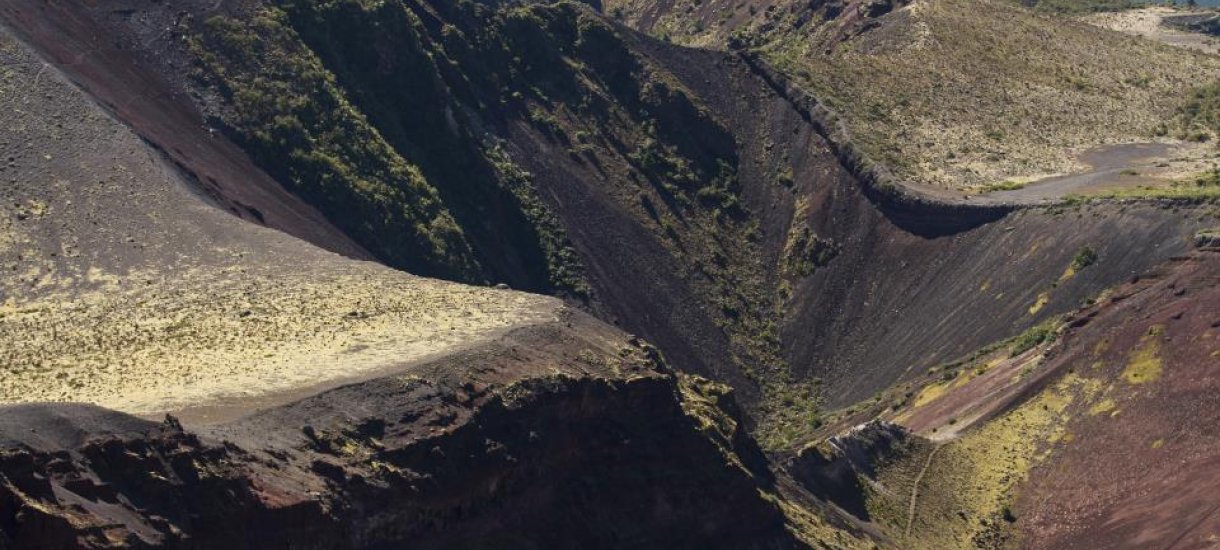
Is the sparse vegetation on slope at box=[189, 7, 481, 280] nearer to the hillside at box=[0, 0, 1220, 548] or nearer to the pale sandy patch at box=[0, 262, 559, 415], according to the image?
the hillside at box=[0, 0, 1220, 548]

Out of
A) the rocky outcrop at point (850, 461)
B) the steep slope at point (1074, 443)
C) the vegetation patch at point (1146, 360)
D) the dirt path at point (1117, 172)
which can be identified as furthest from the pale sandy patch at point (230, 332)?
the dirt path at point (1117, 172)

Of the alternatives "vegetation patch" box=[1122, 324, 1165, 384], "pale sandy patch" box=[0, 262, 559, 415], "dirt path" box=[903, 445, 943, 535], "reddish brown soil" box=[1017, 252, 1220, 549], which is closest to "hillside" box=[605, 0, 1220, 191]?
"reddish brown soil" box=[1017, 252, 1220, 549]

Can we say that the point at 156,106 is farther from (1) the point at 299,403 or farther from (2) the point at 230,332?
(1) the point at 299,403

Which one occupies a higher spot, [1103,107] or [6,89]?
[6,89]

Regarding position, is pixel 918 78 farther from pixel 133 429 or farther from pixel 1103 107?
pixel 133 429

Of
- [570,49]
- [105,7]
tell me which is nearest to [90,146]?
[105,7]

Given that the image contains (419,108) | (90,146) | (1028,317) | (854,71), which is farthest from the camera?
(854,71)

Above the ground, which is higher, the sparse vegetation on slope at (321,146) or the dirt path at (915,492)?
the sparse vegetation on slope at (321,146)

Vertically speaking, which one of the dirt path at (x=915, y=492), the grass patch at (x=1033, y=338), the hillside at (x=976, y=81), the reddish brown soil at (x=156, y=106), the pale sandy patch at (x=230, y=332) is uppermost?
the reddish brown soil at (x=156, y=106)

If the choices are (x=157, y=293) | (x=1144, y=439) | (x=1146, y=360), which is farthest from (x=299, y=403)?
(x=1146, y=360)

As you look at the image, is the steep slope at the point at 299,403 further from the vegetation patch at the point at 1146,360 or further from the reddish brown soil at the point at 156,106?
the vegetation patch at the point at 1146,360

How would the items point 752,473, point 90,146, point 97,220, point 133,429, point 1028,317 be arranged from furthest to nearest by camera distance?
point 1028,317 → point 90,146 → point 97,220 → point 752,473 → point 133,429
